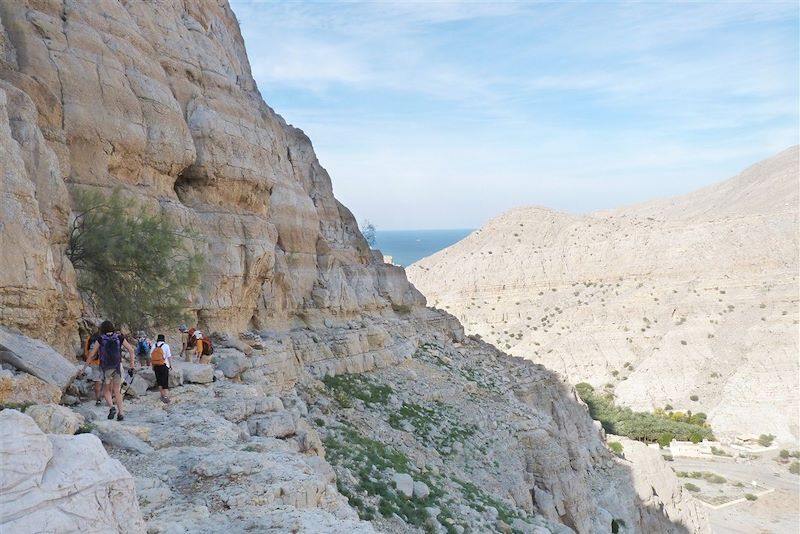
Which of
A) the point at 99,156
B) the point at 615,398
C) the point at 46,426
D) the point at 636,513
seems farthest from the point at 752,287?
the point at 46,426

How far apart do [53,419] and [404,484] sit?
317 inches

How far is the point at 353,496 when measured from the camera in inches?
457

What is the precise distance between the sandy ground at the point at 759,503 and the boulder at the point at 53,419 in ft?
117

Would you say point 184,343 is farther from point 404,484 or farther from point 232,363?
point 404,484

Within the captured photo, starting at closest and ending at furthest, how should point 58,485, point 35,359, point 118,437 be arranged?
point 58,485 < point 118,437 < point 35,359

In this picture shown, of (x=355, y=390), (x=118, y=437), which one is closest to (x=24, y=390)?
(x=118, y=437)

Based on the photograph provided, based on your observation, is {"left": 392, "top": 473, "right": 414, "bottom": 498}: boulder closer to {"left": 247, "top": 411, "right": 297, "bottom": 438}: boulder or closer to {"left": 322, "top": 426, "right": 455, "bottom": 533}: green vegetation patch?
{"left": 322, "top": 426, "right": 455, "bottom": 533}: green vegetation patch

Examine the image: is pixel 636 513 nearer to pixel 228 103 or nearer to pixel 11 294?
pixel 228 103

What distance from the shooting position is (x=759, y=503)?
38.0m

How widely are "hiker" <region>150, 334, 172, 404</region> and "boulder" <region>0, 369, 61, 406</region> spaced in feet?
7.71

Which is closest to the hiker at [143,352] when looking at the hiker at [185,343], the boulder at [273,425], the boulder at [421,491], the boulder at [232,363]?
the hiker at [185,343]

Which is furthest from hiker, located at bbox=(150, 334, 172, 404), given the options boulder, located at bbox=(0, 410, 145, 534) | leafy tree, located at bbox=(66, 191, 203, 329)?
boulder, located at bbox=(0, 410, 145, 534)

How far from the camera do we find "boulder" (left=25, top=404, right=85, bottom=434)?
6.79 m

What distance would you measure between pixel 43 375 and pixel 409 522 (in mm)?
6753
